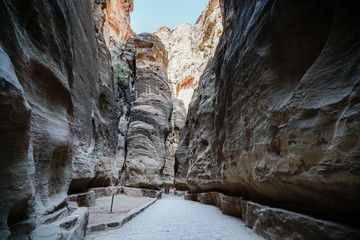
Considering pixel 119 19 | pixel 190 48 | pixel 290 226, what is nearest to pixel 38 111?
pixel 290 226

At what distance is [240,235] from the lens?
3494 mm

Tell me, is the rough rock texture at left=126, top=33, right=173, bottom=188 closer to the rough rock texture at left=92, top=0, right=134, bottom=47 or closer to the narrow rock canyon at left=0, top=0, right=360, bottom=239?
the narrow rock canyon at left=0, top=0, right=360, bottom=239

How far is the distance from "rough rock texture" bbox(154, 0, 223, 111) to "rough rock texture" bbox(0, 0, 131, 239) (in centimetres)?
2715

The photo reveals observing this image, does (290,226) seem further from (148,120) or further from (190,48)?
(190,48)

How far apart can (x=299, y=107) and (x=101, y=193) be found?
980 centimetres

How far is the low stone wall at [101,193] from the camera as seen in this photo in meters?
5.82

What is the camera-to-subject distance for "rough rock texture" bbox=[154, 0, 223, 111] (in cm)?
3359

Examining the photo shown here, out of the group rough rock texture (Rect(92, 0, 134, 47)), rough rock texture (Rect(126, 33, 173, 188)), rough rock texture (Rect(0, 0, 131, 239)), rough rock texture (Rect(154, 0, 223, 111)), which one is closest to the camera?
rough rock texture (Rect(0, 0, 131, 239))

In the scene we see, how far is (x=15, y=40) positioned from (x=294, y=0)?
179 inches

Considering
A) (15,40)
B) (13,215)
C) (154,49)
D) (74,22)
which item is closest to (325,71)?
(15,40)

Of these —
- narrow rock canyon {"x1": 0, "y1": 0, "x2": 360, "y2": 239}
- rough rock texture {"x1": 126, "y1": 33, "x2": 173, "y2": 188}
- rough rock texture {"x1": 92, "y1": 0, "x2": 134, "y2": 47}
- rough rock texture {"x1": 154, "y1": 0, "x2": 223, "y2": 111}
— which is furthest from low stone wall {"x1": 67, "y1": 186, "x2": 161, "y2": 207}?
rough rock texture {"x1": 92, "y1": 0, "x2": 134, "y2": 47}

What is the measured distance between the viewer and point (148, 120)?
52.7 feet

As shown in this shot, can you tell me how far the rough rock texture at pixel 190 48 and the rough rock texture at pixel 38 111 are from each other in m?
27.2

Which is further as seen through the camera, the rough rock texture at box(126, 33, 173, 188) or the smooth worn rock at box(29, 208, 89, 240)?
the rough rock texture at box(126, 33, 173, 188)
